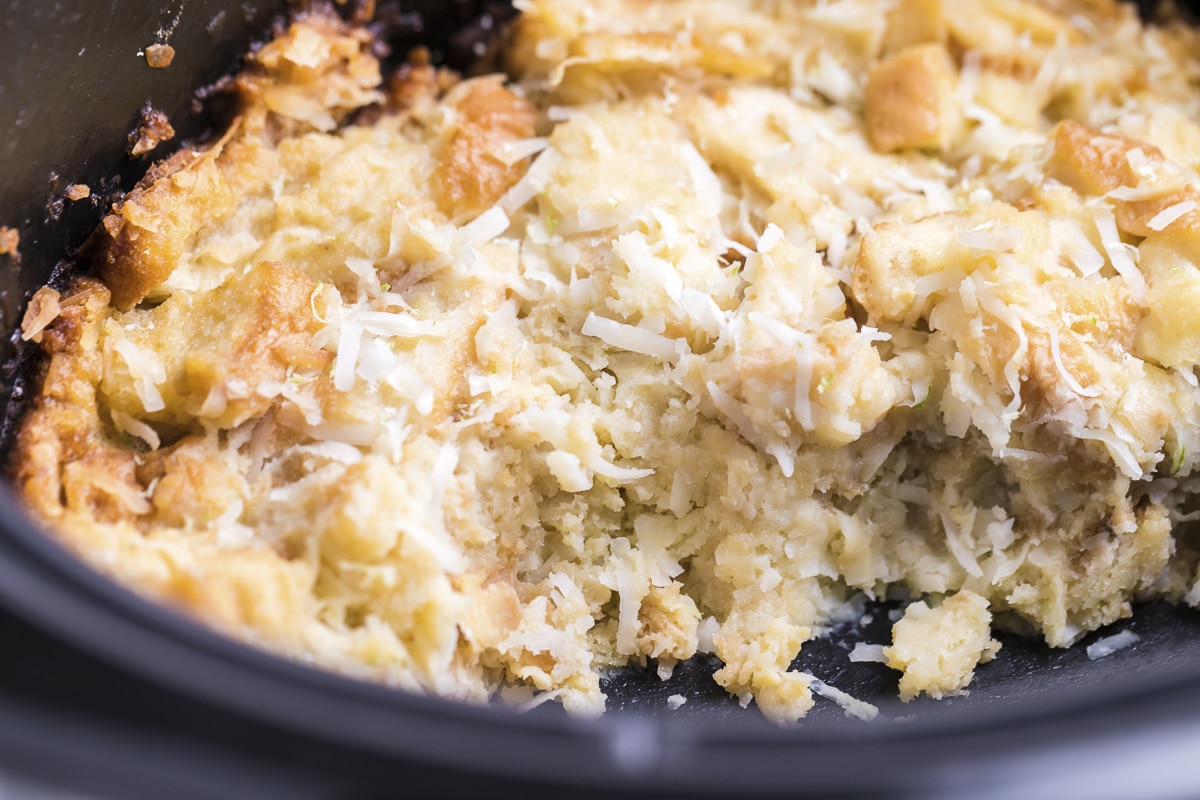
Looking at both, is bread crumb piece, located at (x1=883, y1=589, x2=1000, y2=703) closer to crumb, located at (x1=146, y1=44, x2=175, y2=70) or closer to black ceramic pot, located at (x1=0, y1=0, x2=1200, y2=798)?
black ceramic pot, located at (x1=0, y1=0, x2=1200, y2=798)

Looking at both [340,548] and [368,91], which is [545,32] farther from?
[340,548]

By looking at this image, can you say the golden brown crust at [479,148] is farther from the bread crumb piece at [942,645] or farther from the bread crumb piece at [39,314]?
the bread crumb piece at [942,645]

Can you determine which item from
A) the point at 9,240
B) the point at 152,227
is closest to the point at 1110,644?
the point at 152,227

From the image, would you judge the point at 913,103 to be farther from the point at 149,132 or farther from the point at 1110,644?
the point at 149,132

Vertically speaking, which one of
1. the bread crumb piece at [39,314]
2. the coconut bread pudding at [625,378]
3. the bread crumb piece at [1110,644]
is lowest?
the bread crumb piece at [1110,644]

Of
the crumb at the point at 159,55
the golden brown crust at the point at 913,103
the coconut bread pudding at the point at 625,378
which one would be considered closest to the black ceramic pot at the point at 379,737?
the coconut bread pudding at the point at 625,378

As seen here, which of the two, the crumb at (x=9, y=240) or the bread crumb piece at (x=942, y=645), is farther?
the bread crumb piece at (x=942, y=645)

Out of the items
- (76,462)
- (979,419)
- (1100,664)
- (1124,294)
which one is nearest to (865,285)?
(979,419)
